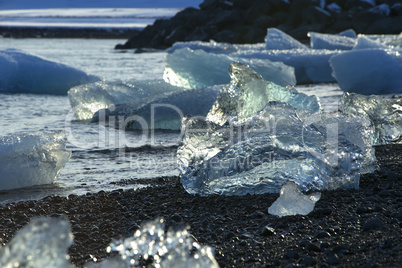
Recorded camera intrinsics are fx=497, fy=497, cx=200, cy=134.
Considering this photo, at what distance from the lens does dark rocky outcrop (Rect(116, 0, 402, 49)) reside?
21203 mm

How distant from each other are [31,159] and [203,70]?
4260 mm

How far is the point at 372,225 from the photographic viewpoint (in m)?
2.10

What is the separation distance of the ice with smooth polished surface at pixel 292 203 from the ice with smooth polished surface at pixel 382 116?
6.29 ft

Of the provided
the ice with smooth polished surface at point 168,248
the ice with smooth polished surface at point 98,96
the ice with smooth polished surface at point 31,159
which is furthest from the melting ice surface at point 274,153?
the ice with smooth polished surface at point 98,96

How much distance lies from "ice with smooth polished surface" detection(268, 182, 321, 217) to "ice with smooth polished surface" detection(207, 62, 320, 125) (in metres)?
1.81

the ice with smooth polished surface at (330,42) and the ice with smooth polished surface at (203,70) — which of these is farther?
the ice with smooth polished surface at (330,42)

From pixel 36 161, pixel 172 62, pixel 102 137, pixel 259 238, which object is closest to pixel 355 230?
pixel 259 238

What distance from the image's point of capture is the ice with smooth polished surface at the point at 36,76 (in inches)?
305

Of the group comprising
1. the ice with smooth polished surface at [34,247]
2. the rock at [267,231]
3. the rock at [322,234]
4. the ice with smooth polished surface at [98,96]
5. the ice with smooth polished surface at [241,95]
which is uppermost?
the ice with smooth polished surface at [34,247]

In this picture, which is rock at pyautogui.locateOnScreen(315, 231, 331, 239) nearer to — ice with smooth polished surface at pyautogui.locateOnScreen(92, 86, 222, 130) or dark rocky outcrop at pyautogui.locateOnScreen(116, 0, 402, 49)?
ice with smooth polished surface at pyautogui.locateOnScreen(92, 86, 222, 130)

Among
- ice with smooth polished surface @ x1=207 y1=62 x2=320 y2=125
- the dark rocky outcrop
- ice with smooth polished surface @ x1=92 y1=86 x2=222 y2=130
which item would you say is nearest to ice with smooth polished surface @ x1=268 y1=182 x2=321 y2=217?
ice with smooth polished surface @ x1=207 y1=62 x2=320 y2=125

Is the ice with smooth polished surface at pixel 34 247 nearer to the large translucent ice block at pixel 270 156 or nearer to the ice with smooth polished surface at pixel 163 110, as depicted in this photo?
the large translucent ice block at pixel 270 156

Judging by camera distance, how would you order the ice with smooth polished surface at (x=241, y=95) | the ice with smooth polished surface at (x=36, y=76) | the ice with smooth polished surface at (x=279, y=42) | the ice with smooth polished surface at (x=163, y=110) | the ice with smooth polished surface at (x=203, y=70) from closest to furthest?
the ice with smooth polished surface at (x=241, y=95) → the ice with smooth polished surface at (x=163, y=110) → the ice with smooth polished surface at (x=203, y=70) → the ice with smooth polished surface at (x=36, y=76) → the ice with smooth polished surface at (x=279, y=42)

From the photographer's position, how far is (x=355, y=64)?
7152 mm
